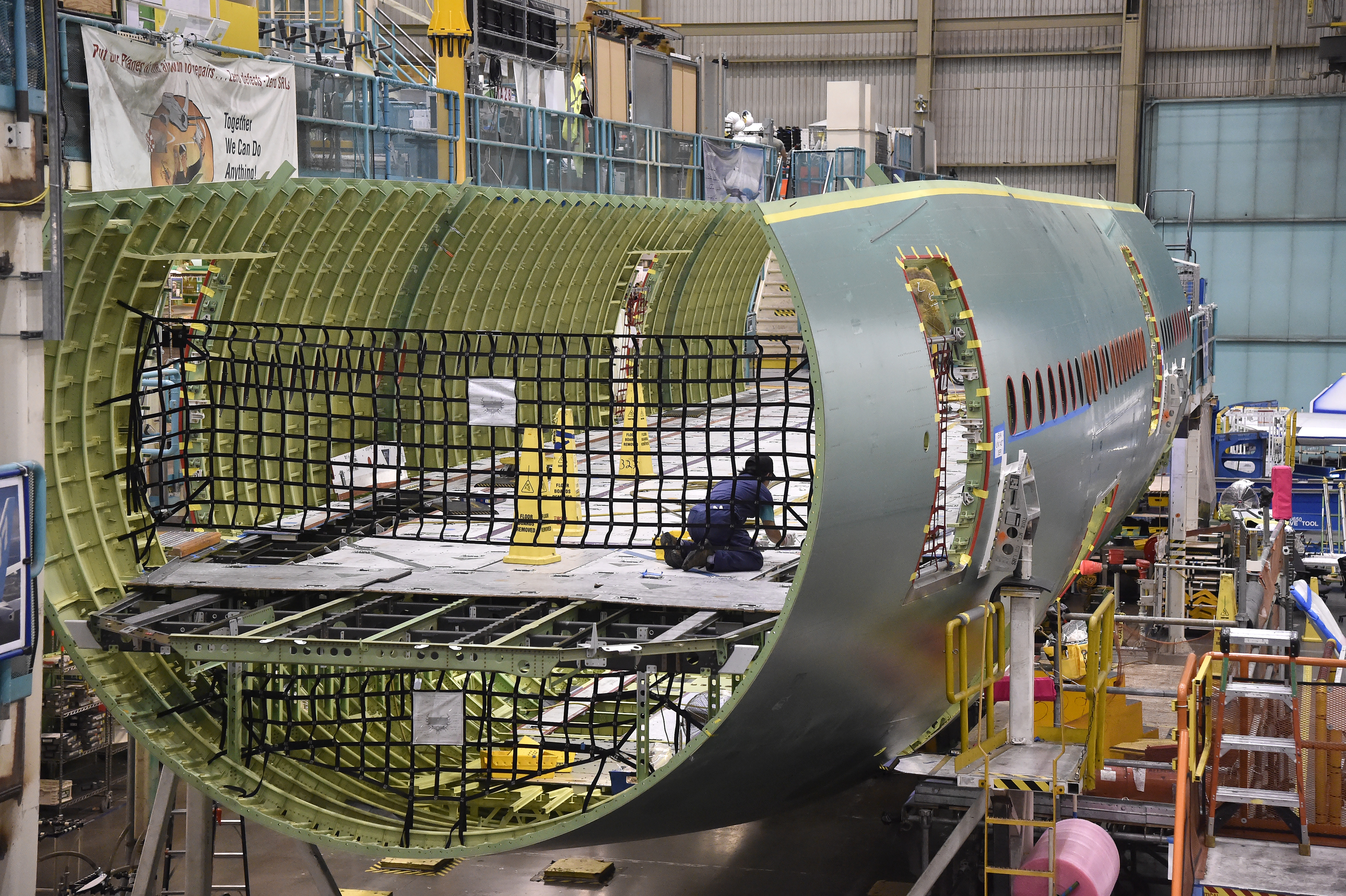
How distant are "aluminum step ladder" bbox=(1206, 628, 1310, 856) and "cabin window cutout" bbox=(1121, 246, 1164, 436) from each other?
366 inches

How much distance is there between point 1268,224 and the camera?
4850 cm

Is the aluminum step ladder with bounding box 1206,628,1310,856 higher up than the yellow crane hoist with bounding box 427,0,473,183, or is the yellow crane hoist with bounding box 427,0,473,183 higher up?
the yellow crane hoist with bounding box 427,0,473,183

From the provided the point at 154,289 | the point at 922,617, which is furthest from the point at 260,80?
the point at 922,617

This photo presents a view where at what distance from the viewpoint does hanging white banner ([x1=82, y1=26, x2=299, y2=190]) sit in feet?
54.4

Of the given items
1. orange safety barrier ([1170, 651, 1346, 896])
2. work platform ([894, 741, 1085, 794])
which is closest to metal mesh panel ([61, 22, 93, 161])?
work platform ([894, 741, 1085, 794])

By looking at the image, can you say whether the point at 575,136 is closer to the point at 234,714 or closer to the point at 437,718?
the point at 234,714

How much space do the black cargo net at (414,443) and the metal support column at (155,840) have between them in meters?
2.33

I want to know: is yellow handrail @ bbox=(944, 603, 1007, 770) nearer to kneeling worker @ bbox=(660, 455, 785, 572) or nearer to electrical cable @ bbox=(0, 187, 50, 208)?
kneeling worker @ bbox=(660, 455, 785, 572)

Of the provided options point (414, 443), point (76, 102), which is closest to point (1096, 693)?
point (414, 443)

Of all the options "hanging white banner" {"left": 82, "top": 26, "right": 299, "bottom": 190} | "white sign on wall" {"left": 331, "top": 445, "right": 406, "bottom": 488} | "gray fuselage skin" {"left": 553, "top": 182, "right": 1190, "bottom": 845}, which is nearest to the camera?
"gray fuselage skin" {"left": 553, "top": 182, "right": 1190, "bottom": 845}

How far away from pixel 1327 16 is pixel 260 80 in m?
38.9

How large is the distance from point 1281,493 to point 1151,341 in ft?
20.1

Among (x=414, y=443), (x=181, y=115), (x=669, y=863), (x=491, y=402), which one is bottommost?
(x=669, y=863)

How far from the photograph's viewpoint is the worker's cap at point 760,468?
13.1 meters
